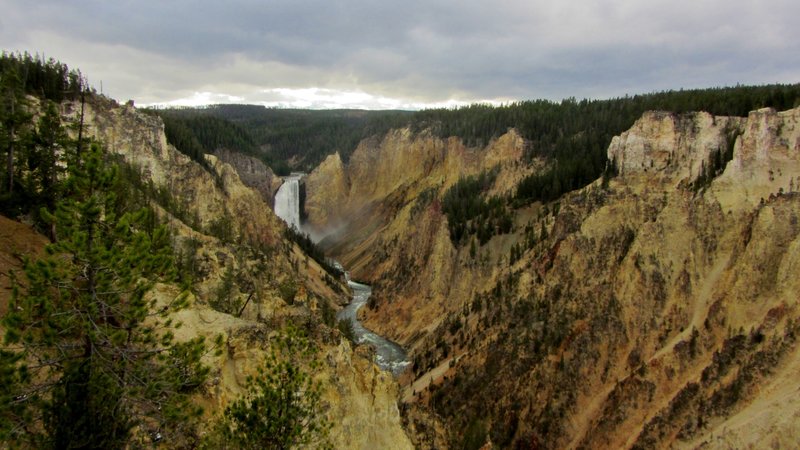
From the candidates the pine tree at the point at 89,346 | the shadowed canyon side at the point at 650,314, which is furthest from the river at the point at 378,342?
the pine tree at the point at 89,346

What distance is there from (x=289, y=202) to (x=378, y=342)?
2245 inches

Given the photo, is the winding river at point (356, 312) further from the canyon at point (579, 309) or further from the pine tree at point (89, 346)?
the pine tree at point (89, 346)

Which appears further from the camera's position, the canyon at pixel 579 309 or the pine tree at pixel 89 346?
the canyon at pixel 579 309

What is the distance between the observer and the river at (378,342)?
143 ft

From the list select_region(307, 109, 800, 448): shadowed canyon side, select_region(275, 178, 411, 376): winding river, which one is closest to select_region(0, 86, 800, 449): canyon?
select_region(307, 109, 800, 448): shadowed canyon side

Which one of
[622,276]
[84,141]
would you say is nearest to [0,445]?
[84,141]

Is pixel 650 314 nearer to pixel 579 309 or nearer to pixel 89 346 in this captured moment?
pixel 579 309

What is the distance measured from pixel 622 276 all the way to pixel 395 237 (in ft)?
142

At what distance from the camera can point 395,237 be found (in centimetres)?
7338

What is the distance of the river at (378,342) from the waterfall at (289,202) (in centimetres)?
3573

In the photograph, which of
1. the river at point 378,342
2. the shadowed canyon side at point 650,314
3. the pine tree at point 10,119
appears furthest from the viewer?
the river at point 378,342

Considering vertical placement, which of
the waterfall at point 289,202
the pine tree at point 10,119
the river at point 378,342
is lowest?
the river at point 378,342

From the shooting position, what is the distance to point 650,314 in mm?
30016

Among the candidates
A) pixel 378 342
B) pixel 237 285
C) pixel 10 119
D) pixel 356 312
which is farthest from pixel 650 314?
pixel 356 312
